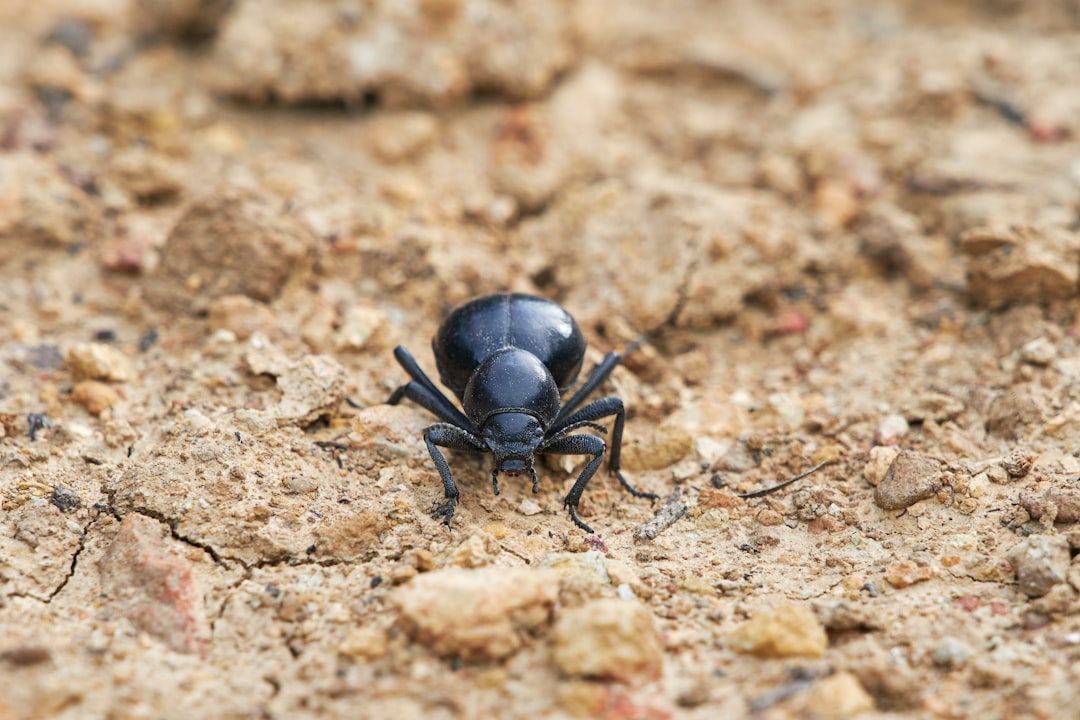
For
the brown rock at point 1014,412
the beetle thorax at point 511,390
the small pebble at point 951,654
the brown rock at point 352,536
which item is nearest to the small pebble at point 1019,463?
the brown rock at point 1014,412

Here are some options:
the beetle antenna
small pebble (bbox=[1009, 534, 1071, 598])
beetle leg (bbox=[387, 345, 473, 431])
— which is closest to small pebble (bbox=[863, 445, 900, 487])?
the beetle antenna

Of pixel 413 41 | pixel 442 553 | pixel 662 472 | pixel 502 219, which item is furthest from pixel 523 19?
pixel 442 553

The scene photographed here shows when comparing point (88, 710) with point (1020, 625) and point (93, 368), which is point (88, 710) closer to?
point (93, 368)

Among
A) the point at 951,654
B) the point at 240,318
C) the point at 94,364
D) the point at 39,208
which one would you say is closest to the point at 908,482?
the point at 951,654

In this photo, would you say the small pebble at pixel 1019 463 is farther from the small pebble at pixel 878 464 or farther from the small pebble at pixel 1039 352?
the small pebble at pixel 1039 352

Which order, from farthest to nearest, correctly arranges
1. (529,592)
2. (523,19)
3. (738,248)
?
1. (523,19)
2. (738,248)
3. (529,592)

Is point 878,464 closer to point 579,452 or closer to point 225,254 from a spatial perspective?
point 579,452
